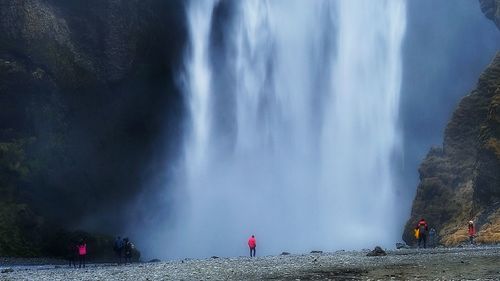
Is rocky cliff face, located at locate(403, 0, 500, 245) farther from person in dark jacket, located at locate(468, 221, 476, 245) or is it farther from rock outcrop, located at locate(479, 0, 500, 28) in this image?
rock outcrop, located at locate(479, 0, 500, 28)

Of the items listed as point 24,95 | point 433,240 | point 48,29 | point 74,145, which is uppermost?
point 48,29

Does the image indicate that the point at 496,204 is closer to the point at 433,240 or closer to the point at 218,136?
→ the point at 433,240

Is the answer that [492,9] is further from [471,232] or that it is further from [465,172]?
[471,232]

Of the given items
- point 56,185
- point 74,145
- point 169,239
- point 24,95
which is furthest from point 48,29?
point 169,239

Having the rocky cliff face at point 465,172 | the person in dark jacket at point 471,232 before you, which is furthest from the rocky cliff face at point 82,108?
the person in dark jacket at point 471,232

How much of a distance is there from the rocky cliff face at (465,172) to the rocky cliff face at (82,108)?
1200 inches

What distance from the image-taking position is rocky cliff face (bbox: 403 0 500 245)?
4331 cm

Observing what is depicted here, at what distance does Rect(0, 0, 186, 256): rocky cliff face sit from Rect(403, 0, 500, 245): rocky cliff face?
100ft

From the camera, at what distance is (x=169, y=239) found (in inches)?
2517

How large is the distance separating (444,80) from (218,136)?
38852 mm

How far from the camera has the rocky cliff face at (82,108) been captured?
51281 millimetres

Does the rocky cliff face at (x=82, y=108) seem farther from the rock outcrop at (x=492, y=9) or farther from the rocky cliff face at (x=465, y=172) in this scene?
the rock outcrop at (x=492, y=9)

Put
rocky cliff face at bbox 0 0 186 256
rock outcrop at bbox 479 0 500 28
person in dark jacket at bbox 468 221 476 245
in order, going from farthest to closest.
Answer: rock outcrop at bbox 479 0 500 28 < rocky cliff face at bbox 0 0 186 256 < person in dark jacket at bbox 468 221 476 245

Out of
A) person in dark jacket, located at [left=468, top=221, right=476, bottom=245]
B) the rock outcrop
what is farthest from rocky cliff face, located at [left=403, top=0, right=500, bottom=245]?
the rock outcrop
